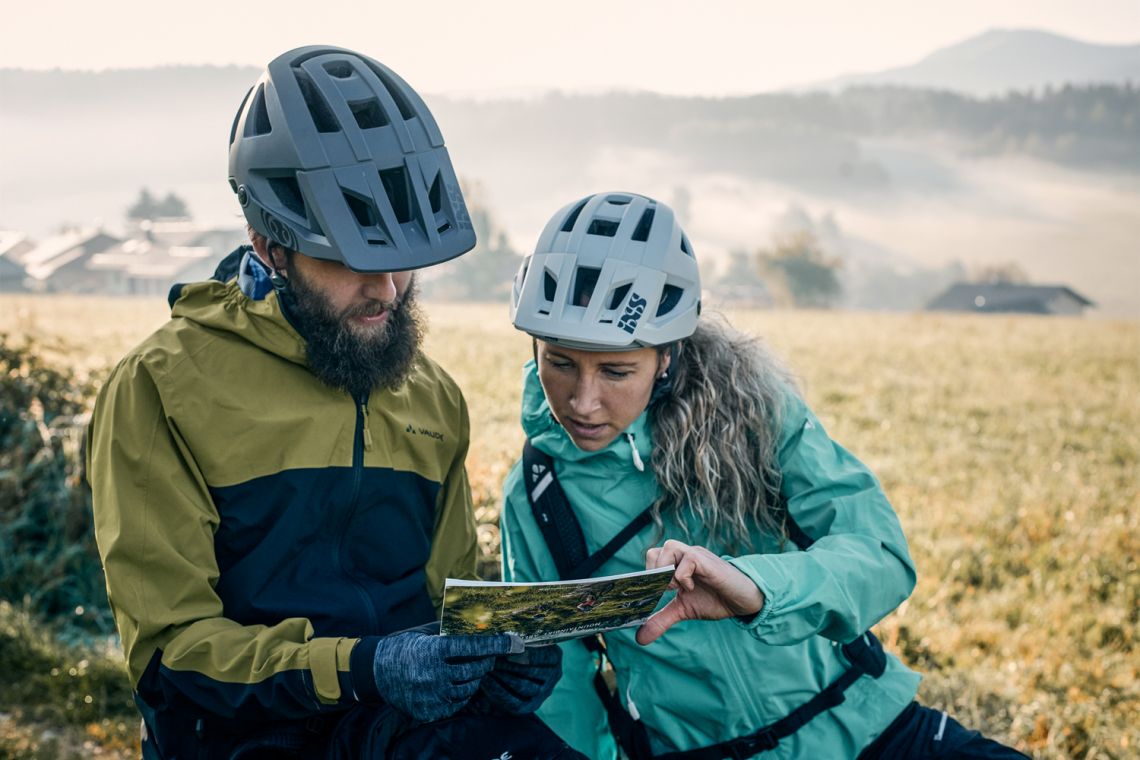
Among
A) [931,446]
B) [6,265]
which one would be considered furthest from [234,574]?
[6,265]

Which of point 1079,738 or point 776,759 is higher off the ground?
point 776,759

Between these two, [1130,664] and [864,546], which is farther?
[1130,664]

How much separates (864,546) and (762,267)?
90.1m

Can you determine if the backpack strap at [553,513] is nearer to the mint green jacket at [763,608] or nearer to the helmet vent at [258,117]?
the mint green jacket at [763,608]

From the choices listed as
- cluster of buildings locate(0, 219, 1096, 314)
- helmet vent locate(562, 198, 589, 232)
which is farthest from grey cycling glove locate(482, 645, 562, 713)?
cluster of buildings locate(0, 219, 1096, 314)

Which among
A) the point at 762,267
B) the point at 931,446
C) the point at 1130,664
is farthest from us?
the point at 762,267

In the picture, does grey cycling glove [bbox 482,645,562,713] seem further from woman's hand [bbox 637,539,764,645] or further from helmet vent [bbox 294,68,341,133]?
helmet vent [bbox 294,68,341,133]

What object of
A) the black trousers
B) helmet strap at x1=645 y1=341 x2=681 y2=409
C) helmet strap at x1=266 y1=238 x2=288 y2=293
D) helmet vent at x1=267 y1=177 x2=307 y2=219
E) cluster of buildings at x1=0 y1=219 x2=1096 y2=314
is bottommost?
cluster of buildings at x1=0 y1=219 x2=1096 y2=314

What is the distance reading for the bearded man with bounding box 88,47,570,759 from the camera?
2.57m

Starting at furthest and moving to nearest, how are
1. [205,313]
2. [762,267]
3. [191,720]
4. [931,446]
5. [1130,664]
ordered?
1. [762,267]
2. [931,446]
3. [1130,664]
4. [205,313]
5. [191,720]

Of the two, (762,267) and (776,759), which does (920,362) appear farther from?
(762,267)

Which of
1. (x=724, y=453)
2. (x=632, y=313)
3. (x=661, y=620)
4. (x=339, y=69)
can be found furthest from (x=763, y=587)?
(x=339, y=69)

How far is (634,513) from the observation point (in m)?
3.27

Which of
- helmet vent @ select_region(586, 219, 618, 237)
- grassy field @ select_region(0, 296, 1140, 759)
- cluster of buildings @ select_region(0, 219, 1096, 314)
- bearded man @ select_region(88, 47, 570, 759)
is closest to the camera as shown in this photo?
bearded man @ select_region(88, 47, 570, 759)
